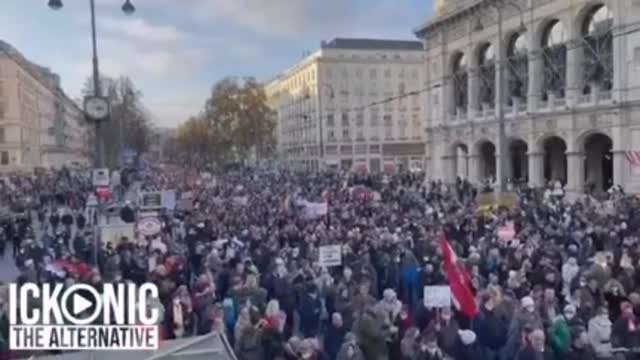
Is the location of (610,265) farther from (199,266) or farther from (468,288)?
(199,266)

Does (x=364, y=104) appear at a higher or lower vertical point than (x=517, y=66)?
higher

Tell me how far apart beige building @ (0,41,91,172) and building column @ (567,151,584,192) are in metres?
40.3

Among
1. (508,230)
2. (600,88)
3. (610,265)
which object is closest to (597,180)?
(600,88)

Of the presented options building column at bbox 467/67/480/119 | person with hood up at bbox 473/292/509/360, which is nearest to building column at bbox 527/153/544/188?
building column at bbox 467/67/480/119

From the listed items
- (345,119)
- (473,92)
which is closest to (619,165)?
(473,92)

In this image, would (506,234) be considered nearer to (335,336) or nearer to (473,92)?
(335,336)

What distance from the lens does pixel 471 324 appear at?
438 inches

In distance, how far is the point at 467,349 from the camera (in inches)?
403

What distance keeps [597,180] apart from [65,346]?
43827 mm

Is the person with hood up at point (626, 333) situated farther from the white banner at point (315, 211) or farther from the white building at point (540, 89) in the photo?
the white building at point (540, 89)

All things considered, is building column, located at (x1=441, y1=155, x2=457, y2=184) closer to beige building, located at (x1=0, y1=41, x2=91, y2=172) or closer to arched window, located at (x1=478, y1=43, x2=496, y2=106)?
arched window, located at (x1=478, y1=43, x2=496, y2=106)

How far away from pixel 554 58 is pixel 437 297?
3717 cm

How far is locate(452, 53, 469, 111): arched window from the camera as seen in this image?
57.9m

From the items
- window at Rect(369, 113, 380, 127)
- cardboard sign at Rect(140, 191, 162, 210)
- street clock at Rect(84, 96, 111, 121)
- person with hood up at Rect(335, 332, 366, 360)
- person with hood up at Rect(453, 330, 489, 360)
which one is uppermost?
window at Rect(369, 113, 380, 127)
